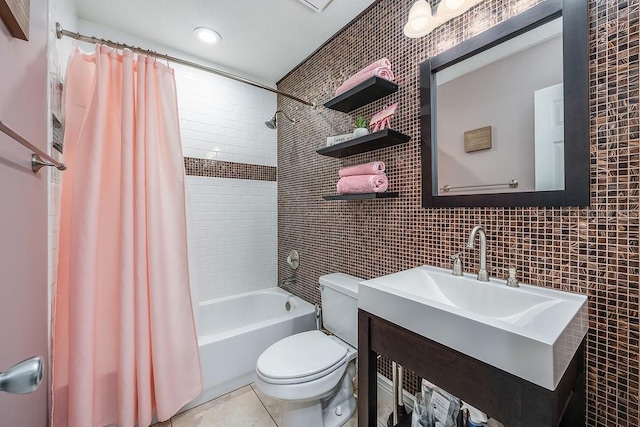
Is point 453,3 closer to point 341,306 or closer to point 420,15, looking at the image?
point 420,15

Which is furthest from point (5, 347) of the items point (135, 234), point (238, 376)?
point (238, 376)

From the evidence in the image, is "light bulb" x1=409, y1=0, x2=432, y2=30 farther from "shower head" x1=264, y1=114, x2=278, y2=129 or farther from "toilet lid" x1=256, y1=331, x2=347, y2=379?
"toilet lid" x1=256, y1=331, x2=347, y2=379

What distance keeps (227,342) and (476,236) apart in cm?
158

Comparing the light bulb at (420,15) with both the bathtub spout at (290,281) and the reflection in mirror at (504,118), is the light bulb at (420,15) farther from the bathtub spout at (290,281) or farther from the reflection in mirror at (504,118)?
the bathtub spout at (290,281)

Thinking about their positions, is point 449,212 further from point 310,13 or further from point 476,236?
point 310,13

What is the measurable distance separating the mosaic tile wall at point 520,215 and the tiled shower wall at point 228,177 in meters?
0.68

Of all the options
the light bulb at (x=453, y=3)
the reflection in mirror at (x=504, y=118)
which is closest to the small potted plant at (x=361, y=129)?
the reflection in mirror at (x=504, y=118)

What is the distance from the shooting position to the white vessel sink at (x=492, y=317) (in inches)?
23.5

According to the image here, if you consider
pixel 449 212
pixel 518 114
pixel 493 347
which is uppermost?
pixel 518 114

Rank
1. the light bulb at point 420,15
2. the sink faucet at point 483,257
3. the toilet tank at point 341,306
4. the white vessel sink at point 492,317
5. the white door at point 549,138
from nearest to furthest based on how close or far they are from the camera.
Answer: the white vessel sink at point 492,317, the white door at point 549,138, the sink faucet at point 483,257, the light bulb at point 420,15, the toilet tank at point 341,306

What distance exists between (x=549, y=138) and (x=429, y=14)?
79 cm

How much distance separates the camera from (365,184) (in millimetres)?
1457

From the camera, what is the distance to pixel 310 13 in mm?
1686

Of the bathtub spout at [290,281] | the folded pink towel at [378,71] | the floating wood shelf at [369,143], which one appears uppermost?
the folded pink towel at [378,71]
